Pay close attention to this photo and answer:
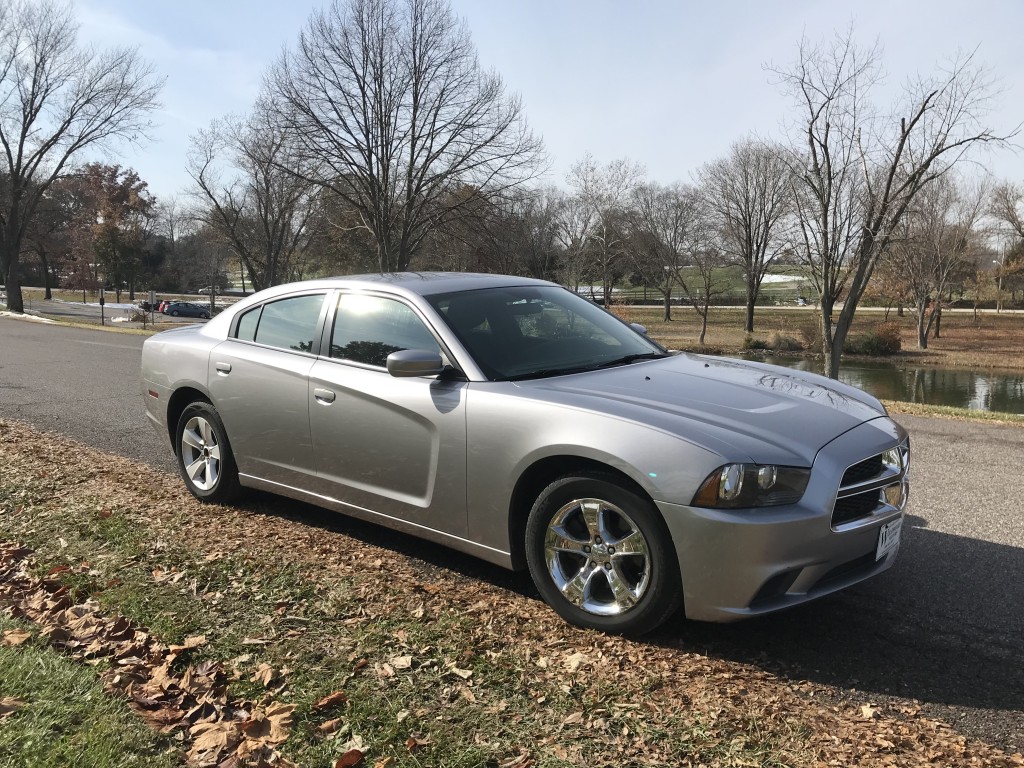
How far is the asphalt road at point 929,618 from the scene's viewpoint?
2990 mm

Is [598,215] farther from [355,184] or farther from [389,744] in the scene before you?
[389,744]

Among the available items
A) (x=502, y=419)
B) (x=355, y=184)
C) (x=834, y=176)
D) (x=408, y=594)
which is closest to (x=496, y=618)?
(x=408, y=594)

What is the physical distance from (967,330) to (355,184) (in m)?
41.5

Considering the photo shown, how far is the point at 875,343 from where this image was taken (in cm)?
3866

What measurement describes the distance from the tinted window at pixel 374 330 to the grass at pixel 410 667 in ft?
3.70

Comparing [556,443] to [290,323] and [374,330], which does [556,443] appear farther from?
[290,323]

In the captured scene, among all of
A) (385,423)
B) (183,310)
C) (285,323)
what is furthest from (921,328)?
(183,310)

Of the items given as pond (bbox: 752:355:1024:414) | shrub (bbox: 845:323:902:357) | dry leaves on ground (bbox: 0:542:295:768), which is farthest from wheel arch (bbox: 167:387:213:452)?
shrub (bbox: 845:323:902:357)

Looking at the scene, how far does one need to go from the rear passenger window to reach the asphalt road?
1.17 metres

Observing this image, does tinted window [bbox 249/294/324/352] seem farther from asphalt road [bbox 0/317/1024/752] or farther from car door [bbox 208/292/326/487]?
asphalt road [bbox 0/317/1024/752]

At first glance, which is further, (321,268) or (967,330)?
(321,268)

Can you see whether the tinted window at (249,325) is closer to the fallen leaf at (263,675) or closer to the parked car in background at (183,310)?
the fallen leaf at (263,675)

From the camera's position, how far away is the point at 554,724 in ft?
→ 8.79

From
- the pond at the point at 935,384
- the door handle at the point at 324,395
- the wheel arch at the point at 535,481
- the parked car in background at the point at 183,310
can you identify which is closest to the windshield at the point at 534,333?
the wheel arch at the point at 535,481
